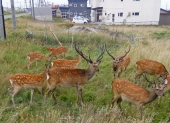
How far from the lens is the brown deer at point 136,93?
454 cm

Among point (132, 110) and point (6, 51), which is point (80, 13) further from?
point (132, 110)

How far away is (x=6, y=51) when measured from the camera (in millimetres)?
9281

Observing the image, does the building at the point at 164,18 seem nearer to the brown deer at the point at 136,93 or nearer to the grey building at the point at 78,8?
Answer: the grey building at the point at 78,8

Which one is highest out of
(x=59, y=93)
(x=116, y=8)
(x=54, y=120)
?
(x=116, y=8)

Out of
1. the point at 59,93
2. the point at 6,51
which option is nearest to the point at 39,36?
the point at 6,51

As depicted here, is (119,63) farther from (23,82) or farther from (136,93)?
(23,82)

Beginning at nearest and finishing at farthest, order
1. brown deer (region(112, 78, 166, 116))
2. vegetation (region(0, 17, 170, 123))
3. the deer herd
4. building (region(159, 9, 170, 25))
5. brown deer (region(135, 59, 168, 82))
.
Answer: vegetation (region(0, 17, 170, 123))
brown deer (region(112, 78, 166, 116))
the deer herd
brown deer (region(135, 59, 168, 82))
building (region(159, 9, 170, 25))

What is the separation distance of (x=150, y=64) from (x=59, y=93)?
2974mm

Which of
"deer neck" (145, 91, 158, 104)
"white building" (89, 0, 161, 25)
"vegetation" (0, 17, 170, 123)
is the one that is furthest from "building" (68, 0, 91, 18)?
"deer neck" (145, 91, 158, 104)

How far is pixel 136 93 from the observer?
476 cm

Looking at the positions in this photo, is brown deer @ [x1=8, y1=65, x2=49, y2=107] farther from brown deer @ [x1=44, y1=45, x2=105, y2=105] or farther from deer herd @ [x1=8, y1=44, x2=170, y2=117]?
brown deer @ [x1=44, y1=45, x2=105, y2=105]

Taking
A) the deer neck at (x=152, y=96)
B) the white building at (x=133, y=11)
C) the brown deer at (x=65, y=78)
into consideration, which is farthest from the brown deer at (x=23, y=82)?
the white building at (x=133, y=11)

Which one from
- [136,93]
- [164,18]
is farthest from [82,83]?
[164,18]

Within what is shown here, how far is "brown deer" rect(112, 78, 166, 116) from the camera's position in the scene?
4.54 m
